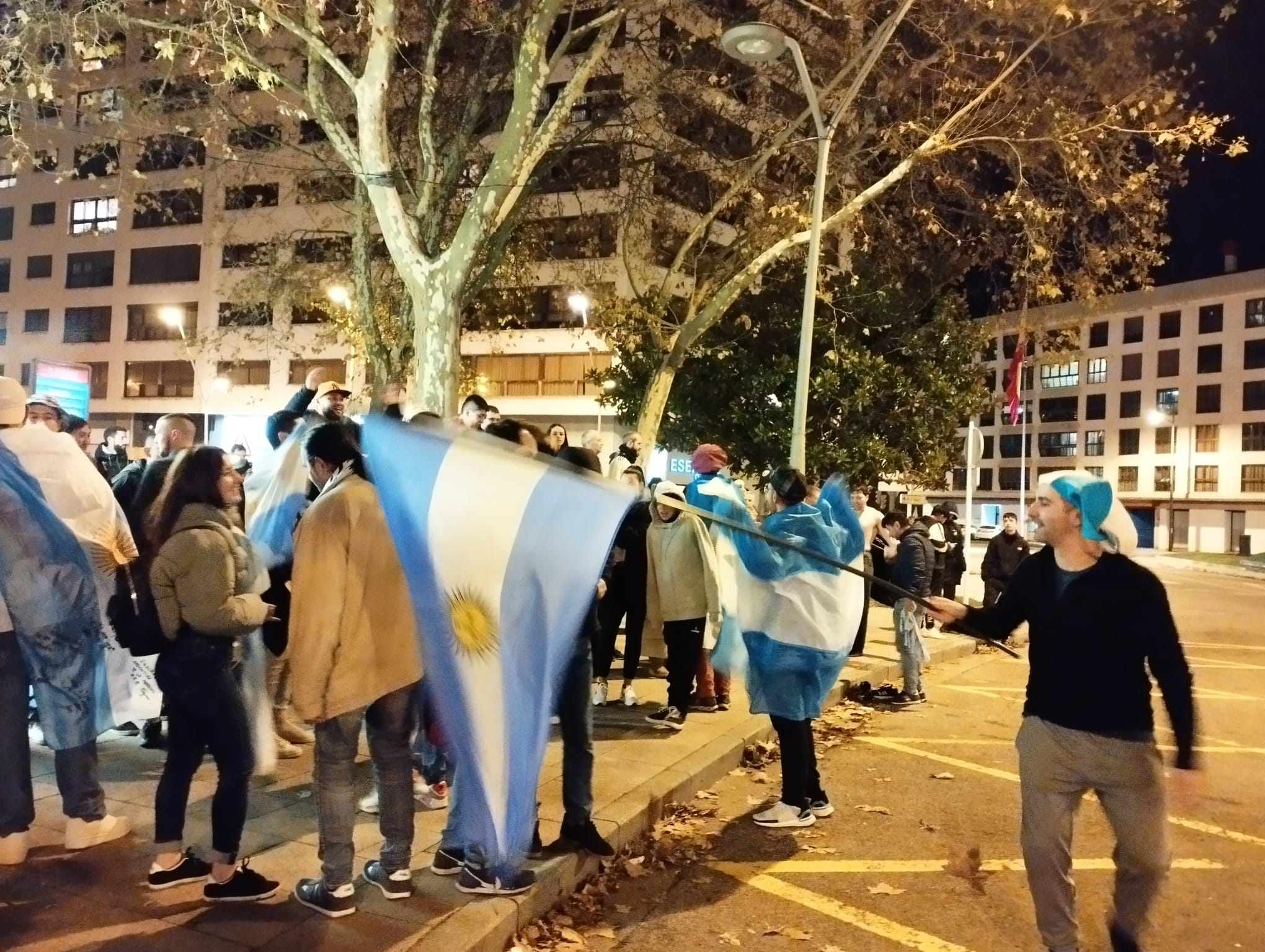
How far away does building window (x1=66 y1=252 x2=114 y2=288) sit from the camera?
4966 cm

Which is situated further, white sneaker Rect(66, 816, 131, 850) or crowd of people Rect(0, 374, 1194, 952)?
white sneaker Rect(66, 816, 131, 850)

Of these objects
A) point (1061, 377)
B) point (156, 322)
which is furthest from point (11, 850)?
point (1061, 377)

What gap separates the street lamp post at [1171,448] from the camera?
63281 millimetres

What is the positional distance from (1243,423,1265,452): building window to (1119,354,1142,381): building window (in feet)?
25.8

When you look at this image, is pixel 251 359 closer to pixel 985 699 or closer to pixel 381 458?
pixel 985 699

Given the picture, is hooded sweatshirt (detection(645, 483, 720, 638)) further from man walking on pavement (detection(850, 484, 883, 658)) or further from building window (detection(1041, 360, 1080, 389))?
building window (detection(1041, 360, 1080, 389))

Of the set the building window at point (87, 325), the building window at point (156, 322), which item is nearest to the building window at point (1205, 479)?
the building window at point (156, 322)

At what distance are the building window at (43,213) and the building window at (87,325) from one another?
4752 millimetres

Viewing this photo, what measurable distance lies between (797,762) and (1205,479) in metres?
67.5

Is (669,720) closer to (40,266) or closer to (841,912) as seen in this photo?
(841,912)

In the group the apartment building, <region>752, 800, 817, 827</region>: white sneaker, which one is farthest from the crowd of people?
the apartment building

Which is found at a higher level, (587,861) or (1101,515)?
(1101,515)

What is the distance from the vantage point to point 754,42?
10.5 meters

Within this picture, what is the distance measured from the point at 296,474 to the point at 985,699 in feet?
22.2
